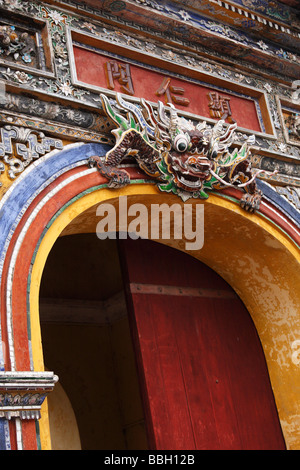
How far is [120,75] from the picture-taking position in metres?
5.00

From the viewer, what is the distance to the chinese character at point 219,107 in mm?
5516

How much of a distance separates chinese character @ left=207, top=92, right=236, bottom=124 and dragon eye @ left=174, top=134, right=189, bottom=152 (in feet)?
2.58

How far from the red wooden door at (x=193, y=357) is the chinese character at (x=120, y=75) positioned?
51.0 inches

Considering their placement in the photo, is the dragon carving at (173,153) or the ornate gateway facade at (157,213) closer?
the ornate gateway facade at (157,213)

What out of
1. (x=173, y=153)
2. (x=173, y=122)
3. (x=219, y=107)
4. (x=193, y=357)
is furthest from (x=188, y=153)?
(x=193, y=357)

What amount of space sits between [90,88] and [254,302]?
250 centimetres

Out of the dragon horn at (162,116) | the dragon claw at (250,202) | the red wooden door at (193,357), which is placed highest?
the dragon horn at (162,116)

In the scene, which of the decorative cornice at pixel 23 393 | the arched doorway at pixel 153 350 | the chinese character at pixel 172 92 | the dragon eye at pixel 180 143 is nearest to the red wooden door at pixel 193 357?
the arched doorway at pixel 153 350

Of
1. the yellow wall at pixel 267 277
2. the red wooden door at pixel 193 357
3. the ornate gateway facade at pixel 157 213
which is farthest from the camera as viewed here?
the yellow wall at pixel 267 277

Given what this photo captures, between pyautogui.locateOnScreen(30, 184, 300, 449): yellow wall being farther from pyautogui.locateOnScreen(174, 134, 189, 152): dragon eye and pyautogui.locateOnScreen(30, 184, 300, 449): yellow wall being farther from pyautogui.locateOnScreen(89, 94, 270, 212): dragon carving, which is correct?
pyautogui.locateOnScreen(174, 134, 189, 152): dragon eye

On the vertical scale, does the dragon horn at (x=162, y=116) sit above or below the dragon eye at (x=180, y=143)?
above

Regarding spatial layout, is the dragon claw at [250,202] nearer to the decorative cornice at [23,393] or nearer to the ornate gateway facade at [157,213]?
the ornate gateway facade at [157,213]

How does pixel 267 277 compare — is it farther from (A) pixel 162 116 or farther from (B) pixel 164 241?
(A) pixel 162 116

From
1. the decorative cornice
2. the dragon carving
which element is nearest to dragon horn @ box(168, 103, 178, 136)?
the dragon carving
